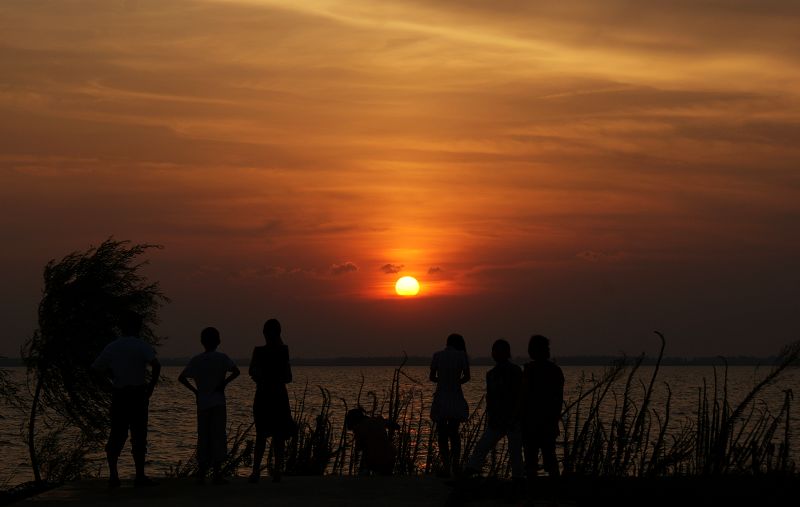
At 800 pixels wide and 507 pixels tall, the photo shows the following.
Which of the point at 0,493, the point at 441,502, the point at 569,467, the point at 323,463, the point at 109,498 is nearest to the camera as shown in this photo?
the point at 441,502

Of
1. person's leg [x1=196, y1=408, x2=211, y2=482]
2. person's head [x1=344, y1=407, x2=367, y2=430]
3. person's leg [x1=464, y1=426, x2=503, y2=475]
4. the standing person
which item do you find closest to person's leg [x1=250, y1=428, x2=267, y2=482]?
person's leg [x1=196, y1=408, x2=211, y2=482]

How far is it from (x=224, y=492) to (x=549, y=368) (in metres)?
3.87

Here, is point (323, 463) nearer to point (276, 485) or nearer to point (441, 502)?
point (276, 485)

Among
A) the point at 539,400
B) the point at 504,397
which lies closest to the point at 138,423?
the point at 504,397

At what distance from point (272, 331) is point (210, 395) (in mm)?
1045

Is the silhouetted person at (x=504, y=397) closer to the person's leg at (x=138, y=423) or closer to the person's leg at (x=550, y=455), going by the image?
the person's leg at (x=550, y=455)

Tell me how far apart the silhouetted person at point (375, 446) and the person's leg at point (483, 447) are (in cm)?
163

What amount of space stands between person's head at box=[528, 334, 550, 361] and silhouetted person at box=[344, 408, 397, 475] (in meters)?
3.61

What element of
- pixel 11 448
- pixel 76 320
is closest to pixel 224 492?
pixel 76 320

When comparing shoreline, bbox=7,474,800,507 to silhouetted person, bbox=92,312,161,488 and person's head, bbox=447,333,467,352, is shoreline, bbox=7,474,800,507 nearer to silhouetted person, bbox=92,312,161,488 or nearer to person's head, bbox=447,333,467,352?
silhouetted person, bbox=92,312,161,488

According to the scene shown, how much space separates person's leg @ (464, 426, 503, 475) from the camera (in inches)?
Result: 520

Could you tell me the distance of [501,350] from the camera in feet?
42.7

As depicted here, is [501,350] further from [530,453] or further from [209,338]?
[209,338]

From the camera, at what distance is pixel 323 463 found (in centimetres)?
1662
